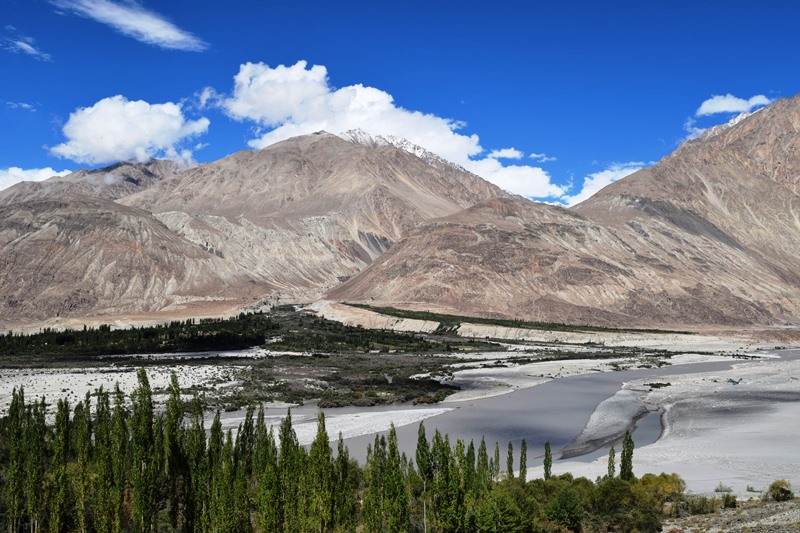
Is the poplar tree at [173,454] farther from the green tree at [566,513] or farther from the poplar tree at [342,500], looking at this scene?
the green tree at [566,513]

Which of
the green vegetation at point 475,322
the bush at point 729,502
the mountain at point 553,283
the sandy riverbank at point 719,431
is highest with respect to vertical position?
the mountain at point 553,283

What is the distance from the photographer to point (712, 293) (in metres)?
181

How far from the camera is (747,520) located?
22656mm

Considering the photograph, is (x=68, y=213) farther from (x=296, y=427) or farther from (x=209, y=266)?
(x=296, y=427)

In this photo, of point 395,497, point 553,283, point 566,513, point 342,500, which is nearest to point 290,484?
point 342,500

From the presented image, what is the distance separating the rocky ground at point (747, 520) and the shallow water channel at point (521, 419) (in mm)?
13630

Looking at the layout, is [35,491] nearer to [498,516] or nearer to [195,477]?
[195,477]

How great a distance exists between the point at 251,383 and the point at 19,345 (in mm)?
45498

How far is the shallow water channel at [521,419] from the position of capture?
138ft

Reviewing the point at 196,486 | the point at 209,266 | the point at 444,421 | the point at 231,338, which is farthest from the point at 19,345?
the point at 209,266

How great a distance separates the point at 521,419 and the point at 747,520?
29351 mm

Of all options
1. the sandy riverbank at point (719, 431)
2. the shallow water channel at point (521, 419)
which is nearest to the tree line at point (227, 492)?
the sandy riverbank at point (719, 431)

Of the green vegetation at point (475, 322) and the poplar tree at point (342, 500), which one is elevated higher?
the green vegetation at point (475, 322)

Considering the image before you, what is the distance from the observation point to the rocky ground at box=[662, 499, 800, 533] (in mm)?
21297
